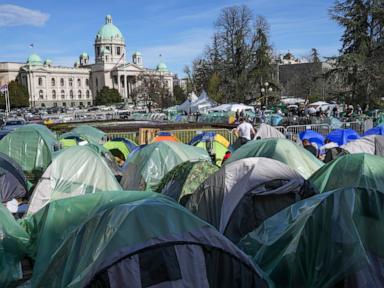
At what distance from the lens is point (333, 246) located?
14.9ft

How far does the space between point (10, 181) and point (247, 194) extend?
265 inches

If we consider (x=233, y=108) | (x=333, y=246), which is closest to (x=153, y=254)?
→ (x=333, y=246)

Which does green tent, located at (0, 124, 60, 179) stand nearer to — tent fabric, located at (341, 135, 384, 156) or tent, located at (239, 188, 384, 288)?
tent fabric, located at (341, 135, 384, 156)

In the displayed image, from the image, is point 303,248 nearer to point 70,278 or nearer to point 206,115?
point 70,278

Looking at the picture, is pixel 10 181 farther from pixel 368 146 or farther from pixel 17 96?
pixel 17 96

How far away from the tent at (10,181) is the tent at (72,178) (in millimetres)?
1831

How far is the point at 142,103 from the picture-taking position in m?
85.5

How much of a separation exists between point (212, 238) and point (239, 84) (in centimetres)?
4877

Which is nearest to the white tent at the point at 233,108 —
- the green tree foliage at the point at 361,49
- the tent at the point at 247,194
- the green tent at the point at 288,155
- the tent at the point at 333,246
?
the green tree foliage at the point at 361,49

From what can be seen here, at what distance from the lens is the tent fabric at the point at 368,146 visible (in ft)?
38.2

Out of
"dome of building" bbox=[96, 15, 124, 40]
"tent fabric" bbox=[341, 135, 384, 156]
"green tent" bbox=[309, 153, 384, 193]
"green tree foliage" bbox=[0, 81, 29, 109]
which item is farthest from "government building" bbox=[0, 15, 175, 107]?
"green tent" bbox=[309, 153, 384, 193]

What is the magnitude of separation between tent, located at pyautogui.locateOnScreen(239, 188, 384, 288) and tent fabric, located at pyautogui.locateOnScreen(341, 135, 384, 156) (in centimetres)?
713

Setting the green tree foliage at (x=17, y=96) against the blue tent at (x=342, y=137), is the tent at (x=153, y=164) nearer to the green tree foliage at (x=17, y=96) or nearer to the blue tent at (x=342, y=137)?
the blue tent at (x=342, y=137)

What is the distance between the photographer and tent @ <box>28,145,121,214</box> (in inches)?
372
